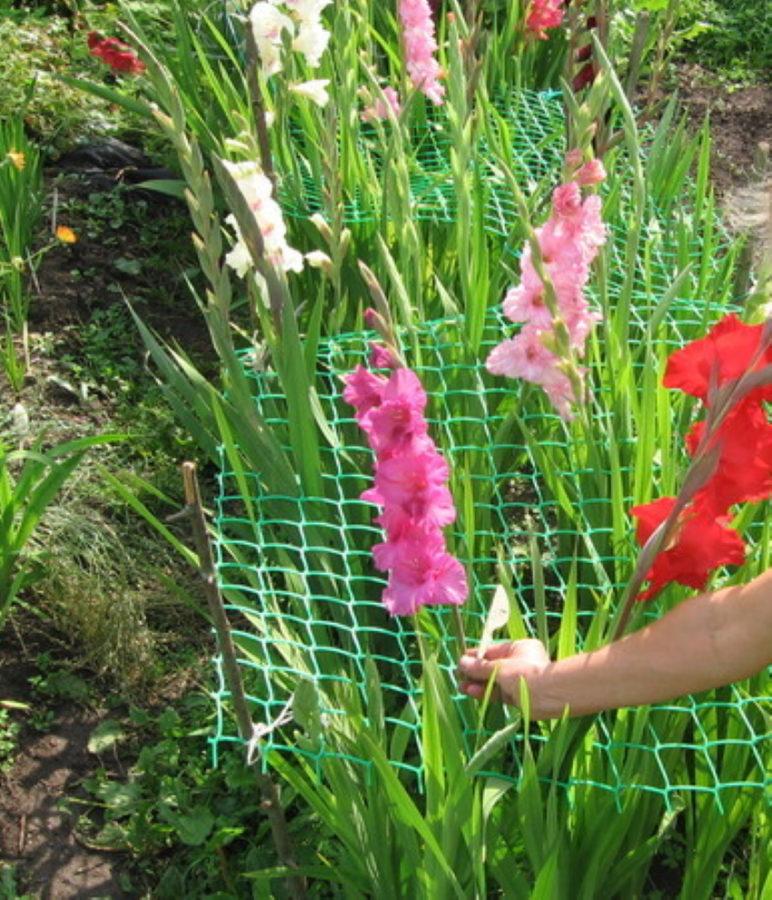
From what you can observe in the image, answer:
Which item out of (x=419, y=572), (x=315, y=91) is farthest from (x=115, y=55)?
(x=419, y=572)

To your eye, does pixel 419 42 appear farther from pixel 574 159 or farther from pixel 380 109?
pixel 574 159

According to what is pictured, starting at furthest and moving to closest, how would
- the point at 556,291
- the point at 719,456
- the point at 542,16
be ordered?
the point at 542,16 → the point at 556,291 → the point at 719,456

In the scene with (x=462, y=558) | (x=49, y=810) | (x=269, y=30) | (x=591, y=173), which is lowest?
(x=49, y=810)

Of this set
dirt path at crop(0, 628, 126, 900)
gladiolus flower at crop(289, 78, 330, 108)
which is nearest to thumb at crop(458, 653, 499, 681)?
dirt path at crop(0, 628, 126, 900)

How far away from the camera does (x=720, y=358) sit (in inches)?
51.6

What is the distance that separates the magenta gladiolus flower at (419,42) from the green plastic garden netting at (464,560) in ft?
2.17

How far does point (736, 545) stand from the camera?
1392 millimetres

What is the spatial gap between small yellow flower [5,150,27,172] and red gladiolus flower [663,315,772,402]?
190 cm

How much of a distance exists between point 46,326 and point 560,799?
1925 mm

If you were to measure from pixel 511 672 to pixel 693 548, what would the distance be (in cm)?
27

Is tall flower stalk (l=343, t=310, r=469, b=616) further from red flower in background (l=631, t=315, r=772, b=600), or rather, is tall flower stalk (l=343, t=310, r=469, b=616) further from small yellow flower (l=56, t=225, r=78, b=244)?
small yellow flower (l=56, t=225, r=78, b=244)

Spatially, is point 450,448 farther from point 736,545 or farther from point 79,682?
point 79,682

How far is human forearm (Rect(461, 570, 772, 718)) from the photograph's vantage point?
1.26 m

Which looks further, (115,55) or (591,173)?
(115,55)
